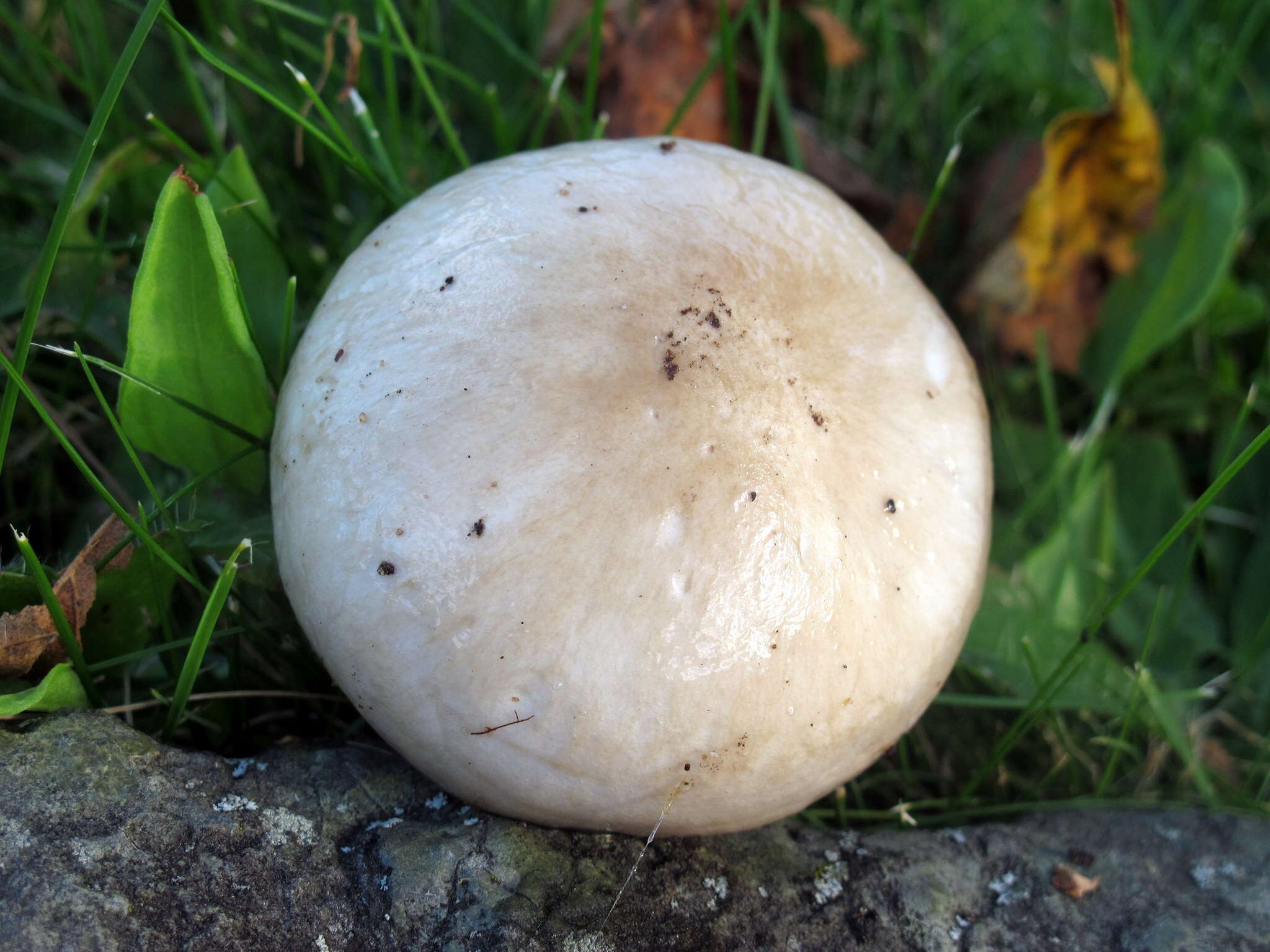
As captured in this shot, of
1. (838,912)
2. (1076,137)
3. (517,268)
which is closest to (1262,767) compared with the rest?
(838,912)

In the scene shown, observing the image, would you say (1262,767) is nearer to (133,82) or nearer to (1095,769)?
(1095,769)

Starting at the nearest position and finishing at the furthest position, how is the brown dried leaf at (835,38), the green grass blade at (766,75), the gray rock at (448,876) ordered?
the gray rock at (448,876), the green grass blade at (766,75), the brown dried leaf at (835,38)

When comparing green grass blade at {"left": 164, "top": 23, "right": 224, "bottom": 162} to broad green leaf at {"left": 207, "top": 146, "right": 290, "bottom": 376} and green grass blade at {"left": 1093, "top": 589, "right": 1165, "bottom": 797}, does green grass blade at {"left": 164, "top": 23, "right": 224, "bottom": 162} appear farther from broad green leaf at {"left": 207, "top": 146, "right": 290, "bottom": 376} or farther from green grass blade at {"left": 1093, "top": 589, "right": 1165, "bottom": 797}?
green grass blade at {"left": 1093, "top": 589, "right": 1165, "bottom": 797}

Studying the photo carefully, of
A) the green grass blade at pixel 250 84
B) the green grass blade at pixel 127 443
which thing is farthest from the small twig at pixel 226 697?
the green grass blade at pixel 250 84

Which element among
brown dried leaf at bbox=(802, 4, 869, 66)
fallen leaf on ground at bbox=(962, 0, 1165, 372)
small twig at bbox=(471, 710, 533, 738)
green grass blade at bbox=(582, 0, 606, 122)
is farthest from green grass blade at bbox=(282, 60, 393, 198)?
fallen leaf on ground at bbox=(962, 0, 1165, 372)

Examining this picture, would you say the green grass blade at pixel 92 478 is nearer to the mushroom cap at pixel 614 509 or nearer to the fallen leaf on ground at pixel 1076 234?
the mushroom cap at pixel 614 509
